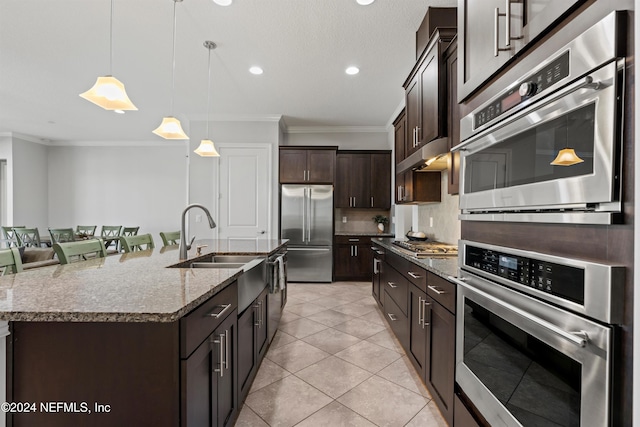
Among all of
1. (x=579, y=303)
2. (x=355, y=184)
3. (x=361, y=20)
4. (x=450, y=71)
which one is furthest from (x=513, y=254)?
(x=355, y=184)

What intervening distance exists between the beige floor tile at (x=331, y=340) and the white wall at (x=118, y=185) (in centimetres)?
551

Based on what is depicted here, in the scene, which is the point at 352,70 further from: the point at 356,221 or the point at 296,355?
the point at 296,355

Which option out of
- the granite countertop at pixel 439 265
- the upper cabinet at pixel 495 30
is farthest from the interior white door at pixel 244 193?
the upper cabinet at pixel 495 30

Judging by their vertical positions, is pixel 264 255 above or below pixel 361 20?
below

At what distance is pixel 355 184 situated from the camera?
537cm

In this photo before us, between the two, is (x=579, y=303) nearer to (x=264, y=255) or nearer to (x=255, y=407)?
(x=255, y=407)

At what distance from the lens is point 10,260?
5.32 ft

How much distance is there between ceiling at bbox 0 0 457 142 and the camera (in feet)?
8.02

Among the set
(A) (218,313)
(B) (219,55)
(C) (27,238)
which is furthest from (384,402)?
(C) (27,238)

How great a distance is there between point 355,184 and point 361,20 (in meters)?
3.06

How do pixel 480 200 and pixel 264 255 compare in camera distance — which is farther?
pixel 264 255

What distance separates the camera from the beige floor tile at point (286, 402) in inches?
66.7

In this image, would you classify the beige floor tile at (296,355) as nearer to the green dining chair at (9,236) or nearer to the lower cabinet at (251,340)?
the lower cabinet at (251,340)

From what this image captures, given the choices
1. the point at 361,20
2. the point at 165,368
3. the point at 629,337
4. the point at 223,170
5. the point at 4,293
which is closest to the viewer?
the point at 629,337
